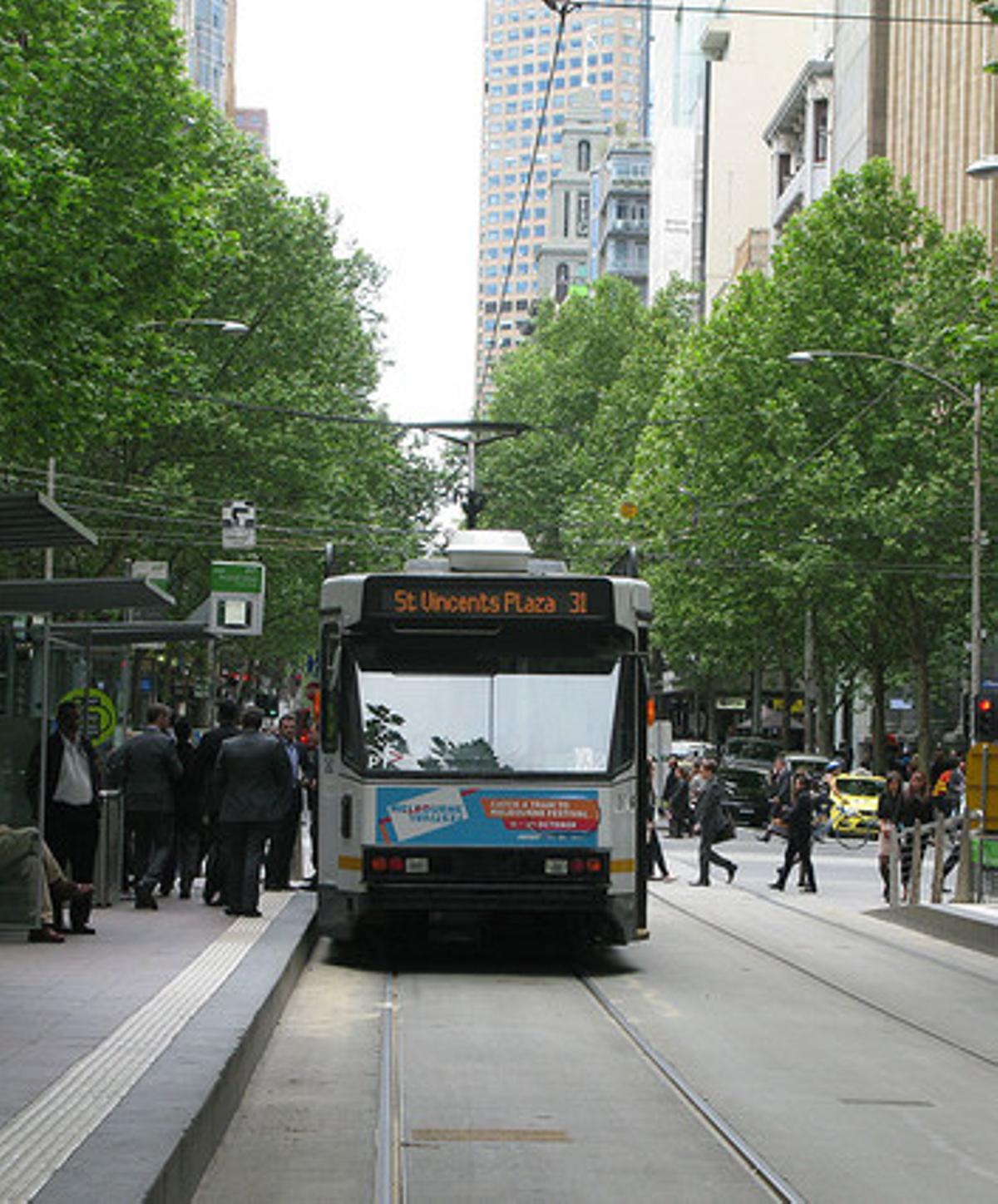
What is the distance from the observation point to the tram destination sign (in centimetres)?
1656

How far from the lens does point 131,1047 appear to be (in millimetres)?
9766

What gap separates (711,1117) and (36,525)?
4.46 metres

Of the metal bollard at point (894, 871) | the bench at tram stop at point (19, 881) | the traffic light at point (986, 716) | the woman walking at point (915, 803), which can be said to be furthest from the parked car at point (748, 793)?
the bench at tram stop at point (19, 881)

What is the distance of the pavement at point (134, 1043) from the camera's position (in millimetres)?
6879

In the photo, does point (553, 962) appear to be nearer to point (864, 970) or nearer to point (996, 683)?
point (864, 970)

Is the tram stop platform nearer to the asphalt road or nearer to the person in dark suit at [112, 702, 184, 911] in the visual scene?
the asphalt road

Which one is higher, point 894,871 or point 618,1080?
point 894,871

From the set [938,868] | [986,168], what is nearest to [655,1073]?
[938,868]

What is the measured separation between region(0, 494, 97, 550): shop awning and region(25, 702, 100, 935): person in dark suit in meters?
3.48

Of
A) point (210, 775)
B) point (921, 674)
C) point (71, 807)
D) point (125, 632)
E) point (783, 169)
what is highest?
point (783, 169)

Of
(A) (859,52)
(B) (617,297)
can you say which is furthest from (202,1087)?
(B) (617,297)

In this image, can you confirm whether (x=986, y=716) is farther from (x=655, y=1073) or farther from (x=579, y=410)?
(x=579, y=410)

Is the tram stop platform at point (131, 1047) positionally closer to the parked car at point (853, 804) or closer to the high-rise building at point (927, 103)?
the parked car at point (853, 804)

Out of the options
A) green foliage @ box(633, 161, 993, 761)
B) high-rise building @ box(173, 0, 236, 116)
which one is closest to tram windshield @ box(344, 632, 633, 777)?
green foliage @ box(633, 161, 993, 761)
